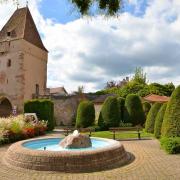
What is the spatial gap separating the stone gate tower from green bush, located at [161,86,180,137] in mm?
28443

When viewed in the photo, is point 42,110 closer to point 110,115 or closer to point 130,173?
point 110,115

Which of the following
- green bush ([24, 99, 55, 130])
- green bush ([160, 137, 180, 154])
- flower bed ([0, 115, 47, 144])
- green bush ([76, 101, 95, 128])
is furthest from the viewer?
green bush ([76, 101, 95, 128])

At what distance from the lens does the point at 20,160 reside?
34.3 feet

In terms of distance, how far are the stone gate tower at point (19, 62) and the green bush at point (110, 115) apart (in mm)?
15801

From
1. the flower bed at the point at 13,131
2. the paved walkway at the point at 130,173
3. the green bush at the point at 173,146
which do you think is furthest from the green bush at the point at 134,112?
the paved walkway at the point at 130,173

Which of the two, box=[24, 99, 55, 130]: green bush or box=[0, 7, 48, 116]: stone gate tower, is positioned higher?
box=[0, 7, 48, 116]: stone gate tower

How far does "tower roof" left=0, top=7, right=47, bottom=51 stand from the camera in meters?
42.7

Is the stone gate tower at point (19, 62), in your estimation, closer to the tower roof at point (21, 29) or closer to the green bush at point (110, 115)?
the tower roof at point (21, 29)

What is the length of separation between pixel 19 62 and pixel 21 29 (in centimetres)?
466

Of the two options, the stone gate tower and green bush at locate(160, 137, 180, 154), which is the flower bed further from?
the stone gate tower

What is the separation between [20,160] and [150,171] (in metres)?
4.17

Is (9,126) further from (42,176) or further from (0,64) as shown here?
(0,64)


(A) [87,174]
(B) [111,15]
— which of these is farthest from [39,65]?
(B) [111,15]

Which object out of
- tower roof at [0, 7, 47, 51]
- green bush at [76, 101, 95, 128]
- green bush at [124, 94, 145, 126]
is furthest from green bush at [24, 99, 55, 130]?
tower roof at [0, 7, 47, 51]
